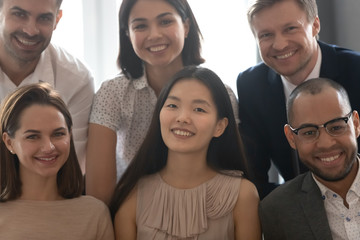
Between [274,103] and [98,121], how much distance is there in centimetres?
84

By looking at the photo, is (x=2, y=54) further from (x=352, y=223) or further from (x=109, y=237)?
(x=352, y=223)

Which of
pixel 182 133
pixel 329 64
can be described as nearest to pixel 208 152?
pixel 182 133

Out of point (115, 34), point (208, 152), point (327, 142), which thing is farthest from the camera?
point (115, 34)

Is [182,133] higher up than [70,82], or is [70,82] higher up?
[70,82]

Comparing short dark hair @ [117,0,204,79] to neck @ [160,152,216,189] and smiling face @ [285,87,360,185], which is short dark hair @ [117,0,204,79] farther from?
smiling face @ [285,87,360,185]

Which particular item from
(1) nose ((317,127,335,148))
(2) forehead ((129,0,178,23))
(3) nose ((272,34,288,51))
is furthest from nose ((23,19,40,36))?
(1) nose ((317,127,335,148))

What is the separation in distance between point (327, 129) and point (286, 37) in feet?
2.08

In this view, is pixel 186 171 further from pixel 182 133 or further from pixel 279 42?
pixel 279 42

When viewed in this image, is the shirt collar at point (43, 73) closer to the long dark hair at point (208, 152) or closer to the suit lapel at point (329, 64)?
the long dark hair at point (208, 152)

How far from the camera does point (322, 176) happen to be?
214cm

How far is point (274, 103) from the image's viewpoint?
2.72 m

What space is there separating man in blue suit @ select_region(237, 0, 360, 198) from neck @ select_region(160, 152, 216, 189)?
44 cm

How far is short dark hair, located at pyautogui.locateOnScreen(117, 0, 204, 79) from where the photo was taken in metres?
2.64

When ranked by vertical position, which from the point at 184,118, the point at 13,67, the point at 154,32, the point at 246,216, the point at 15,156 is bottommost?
the point at 246,216
